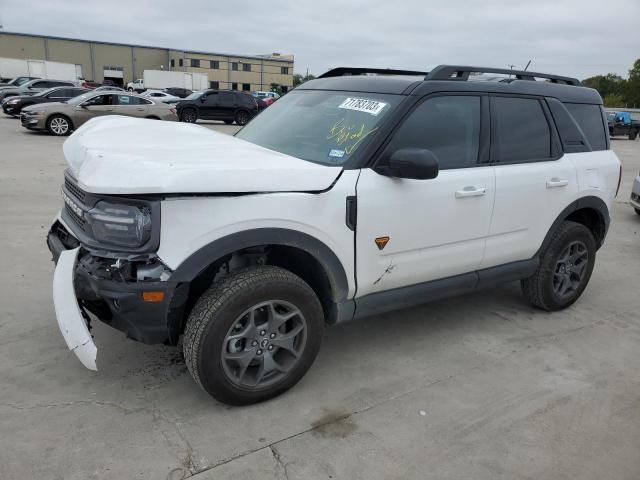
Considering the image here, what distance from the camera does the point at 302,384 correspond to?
10.4 ft

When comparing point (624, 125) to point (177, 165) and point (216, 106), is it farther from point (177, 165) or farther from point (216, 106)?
point (177, 165)

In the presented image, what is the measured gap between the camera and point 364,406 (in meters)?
2.98

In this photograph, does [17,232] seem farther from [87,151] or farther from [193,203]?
[193,203]

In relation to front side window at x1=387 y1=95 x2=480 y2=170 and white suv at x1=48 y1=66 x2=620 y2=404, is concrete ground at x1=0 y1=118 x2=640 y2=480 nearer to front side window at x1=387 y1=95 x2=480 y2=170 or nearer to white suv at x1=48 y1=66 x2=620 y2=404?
white suv at x1=48 y1=66 x2=620 y2=404

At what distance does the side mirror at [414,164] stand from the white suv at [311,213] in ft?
0.03

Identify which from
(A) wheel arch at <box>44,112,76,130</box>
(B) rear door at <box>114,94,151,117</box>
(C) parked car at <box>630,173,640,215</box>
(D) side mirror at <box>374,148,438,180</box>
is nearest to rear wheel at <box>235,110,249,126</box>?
(B) rear door at <box>114,94,151,117</box>

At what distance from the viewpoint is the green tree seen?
5817cm

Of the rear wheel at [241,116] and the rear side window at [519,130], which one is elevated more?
the rear side window at [519,130]

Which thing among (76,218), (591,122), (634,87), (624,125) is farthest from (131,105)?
(634,87)

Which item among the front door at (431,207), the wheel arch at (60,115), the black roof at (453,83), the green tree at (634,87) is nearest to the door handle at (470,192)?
the front door at (431,207)

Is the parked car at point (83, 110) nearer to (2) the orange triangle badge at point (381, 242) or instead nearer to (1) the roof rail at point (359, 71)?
(1) the roof rail at point (359, 71)

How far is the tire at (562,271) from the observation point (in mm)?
4160

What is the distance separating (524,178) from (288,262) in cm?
186

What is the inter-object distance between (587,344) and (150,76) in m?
57.4
